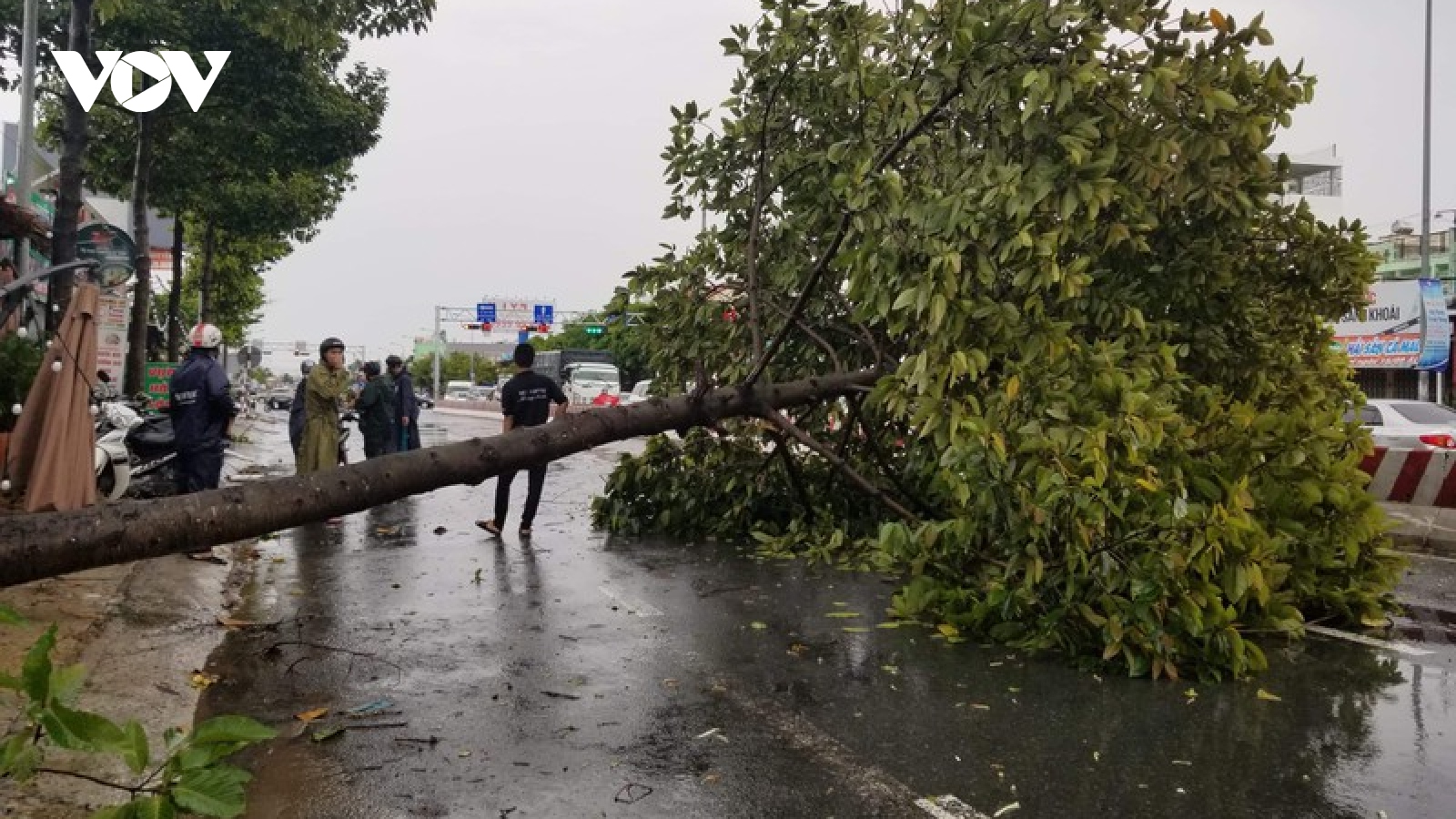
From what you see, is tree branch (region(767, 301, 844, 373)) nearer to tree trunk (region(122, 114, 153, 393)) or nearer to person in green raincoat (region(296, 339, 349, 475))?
person in green raincoat (region(296, 339, 349, 475))

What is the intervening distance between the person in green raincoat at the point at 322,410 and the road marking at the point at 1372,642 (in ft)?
27.9

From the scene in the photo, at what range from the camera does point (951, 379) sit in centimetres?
588

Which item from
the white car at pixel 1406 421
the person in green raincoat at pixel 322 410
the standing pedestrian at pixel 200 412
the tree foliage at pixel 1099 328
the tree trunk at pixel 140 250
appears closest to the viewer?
the tree foliage at pixel 1099 328

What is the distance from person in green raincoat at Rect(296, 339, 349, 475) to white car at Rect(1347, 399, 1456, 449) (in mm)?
15447

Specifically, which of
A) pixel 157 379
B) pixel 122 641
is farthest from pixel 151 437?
pixel 157 379

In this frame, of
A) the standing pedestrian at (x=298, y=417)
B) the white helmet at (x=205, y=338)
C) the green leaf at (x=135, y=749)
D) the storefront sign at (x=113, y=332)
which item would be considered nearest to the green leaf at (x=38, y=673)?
the green leaf at (x=135, y=749)

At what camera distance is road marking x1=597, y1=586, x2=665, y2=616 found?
7348 mm

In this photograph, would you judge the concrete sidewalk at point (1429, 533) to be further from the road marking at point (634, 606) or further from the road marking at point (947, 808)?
the road marking at point (947, 808)

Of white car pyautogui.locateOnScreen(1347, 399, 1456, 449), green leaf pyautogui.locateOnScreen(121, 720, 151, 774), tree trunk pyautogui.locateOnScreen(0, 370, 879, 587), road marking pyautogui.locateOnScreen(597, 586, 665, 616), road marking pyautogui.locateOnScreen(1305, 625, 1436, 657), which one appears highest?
tree trunk pyautogui.locateOnScreen(0, 370, 879, 587)

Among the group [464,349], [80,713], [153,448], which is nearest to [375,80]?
[153,448]

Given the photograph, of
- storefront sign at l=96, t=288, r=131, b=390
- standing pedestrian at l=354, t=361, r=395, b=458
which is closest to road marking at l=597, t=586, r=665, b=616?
standing pedestrian at l=354, t=361, r=395, b=458

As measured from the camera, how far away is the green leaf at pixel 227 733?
2043 millimetres

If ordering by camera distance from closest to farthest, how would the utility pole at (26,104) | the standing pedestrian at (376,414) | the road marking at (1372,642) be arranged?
the road marking at (1372,642) → the standing pedestrian at (376,414) → the utility pole at (26,104)

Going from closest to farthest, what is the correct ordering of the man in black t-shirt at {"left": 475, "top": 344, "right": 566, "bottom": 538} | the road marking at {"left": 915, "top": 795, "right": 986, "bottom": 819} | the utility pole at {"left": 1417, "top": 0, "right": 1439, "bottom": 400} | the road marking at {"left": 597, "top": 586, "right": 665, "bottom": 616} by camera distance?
the road marking at {"left": 915, "top": 795, "right": 986, "bottom": 819} → the road marking at {"left": 597, "top": 586, "right": 665, "bottom": 616} → the man in black t-shirt at {"left": 475, "top": 344, "right": 566, "bottom": 538} → the utility pole at {"left": 1417, "top": 0, "right": 1439, "bottom": 400}
